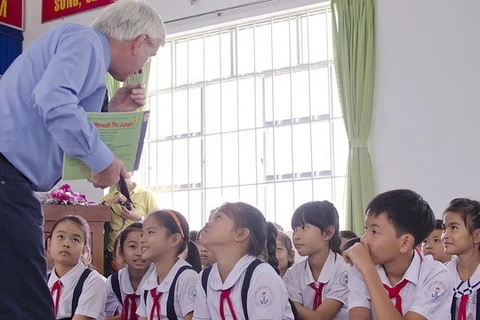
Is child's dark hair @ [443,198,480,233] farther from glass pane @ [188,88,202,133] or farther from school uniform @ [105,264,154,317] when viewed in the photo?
glass pane @ [188,88,202,133]

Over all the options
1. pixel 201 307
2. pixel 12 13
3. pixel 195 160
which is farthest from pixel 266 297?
pixel 12 13

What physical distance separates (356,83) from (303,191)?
43.7 inches

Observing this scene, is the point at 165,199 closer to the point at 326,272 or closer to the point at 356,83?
the point at 356,83

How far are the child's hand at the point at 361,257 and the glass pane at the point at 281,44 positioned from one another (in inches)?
164

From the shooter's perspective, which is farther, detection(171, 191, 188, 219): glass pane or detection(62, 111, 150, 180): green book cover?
detection(171, 191, 188, 219): glass pane

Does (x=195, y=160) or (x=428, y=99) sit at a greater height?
(x=428, y=99)

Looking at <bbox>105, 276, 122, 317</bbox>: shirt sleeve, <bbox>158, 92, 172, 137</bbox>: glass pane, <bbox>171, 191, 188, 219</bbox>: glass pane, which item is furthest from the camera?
<bbox>158, 92, 172, 137</bbox>: glass pane

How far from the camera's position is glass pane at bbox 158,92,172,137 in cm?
690

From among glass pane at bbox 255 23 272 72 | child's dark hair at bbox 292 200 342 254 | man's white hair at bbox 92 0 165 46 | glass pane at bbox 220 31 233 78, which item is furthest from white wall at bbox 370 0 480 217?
man's white hair at bbox 92 0 165 46

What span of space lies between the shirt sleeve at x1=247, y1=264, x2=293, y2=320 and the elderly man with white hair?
0.95 m

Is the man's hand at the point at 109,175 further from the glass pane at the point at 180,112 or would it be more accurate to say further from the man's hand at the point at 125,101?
the glass pane at the point at 180,112

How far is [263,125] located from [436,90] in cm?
168

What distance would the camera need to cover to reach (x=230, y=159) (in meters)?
6.48

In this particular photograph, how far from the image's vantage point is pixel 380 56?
5598 millimetres
